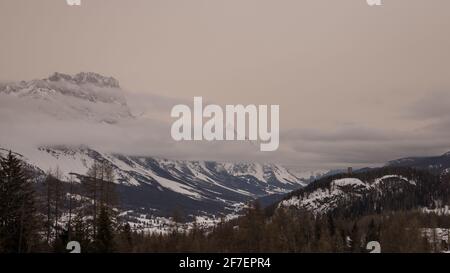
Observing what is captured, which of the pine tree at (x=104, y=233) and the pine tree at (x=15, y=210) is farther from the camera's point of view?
the pine tree at (x=104, y=233)

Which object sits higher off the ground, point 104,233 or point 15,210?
point 15,210

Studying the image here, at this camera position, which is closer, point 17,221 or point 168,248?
point 17,221

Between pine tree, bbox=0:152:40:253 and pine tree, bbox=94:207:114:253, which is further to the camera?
pine tree, bbox=94:207:114:253

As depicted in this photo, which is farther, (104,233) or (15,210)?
(104,233)

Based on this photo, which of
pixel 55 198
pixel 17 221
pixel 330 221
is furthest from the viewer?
pixel 330 221

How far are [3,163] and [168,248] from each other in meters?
31.7
